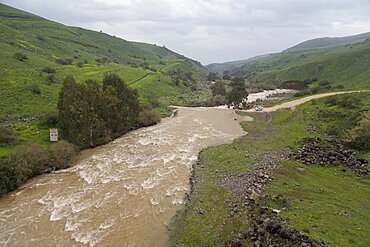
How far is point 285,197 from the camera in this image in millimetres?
28156

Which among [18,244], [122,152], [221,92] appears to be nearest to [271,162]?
[122,152]

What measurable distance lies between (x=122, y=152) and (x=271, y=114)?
Answer: 43.8 meters

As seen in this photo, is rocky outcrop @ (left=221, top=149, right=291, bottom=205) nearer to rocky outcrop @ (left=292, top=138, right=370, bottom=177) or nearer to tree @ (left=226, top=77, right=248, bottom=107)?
rocky outcrop @ (left=292, top=138, right=370, bottom=177)

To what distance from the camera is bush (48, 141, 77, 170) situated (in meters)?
41.6

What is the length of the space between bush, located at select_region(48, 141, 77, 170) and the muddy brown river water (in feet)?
4.66

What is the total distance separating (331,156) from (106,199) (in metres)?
28.1

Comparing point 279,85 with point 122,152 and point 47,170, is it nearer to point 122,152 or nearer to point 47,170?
point 122,152

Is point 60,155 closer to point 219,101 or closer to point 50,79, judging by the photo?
point 50,79

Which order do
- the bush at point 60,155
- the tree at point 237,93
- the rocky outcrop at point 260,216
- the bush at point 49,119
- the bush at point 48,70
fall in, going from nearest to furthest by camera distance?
the rocky outcrop at point 260,216, the bush at point 60,155, the bush at point 49,119, the bush at point 48,70, the tree at point 237,93

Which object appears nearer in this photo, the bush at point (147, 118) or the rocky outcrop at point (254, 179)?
the rocky outcrop at point (254, 179)

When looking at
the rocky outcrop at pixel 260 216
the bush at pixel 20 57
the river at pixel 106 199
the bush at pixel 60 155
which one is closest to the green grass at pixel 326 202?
the rocky outcrop at pixel 260 216

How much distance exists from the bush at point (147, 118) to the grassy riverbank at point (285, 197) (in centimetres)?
2373

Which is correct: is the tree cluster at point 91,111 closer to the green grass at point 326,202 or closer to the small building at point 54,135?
the small building at point 54,135

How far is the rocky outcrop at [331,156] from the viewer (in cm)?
→ 3689
